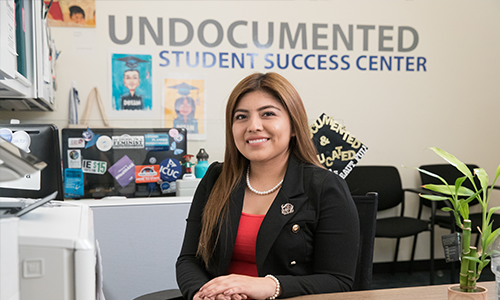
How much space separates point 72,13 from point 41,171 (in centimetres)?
203

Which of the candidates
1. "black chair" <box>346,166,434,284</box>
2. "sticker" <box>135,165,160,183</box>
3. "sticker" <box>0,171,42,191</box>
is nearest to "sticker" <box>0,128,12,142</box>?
"sticker" <box>0,171,42,191</box>

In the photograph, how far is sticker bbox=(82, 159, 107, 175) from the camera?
7.66 feet

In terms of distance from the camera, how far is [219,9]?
11.4 ft

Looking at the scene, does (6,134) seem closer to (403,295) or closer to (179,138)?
(179,138)

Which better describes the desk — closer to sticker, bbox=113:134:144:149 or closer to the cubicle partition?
the cubicle partition

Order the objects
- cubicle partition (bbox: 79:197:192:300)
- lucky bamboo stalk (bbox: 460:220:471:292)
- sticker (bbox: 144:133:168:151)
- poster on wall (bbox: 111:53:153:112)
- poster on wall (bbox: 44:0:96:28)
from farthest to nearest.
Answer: poster on wall (bbox: 111:53:153:112)
poster on wall (bbox: 44:0:96:28)
sticker (bbox: 144:133:168:151)
cubicle partition (bbox: 79:197:192:300)
lucky bamboo stalk (bbox: 460:220:471:292)

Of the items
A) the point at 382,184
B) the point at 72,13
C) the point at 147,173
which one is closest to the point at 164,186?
the point at 147,173

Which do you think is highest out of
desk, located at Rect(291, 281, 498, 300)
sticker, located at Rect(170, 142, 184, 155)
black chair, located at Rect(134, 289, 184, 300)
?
sticker, located at Rect(170, 142, 184, 155)

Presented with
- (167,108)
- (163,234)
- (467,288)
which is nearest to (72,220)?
(467,288)

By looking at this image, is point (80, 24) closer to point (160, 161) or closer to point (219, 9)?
point (219, 9)

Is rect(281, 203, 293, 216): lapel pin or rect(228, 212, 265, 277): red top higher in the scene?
rect(281, 203, 293, 216): lapel pin

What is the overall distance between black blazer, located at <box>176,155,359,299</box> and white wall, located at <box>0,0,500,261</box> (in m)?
2.09

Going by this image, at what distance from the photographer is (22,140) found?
168 centimetres

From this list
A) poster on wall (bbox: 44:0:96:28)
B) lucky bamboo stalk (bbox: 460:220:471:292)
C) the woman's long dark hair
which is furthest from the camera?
poster on wall (bbox: 44:0:96:28)
